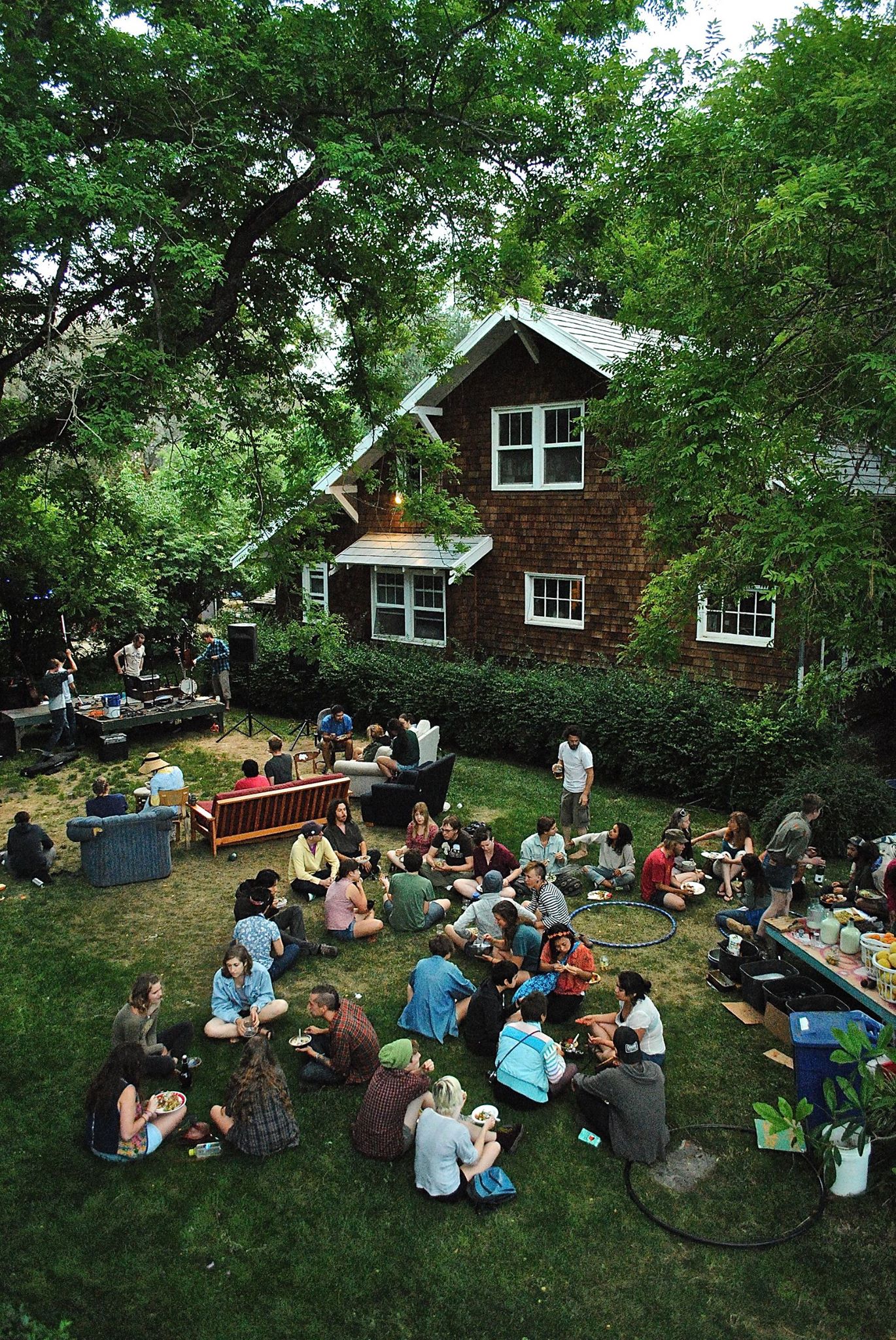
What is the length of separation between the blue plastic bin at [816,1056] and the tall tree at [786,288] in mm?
3227

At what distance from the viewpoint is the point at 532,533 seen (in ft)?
63.1

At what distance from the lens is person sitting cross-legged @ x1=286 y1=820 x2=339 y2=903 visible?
10.8 meters

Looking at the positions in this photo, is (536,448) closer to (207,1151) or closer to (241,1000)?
(241,1000)

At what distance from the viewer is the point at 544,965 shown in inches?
325

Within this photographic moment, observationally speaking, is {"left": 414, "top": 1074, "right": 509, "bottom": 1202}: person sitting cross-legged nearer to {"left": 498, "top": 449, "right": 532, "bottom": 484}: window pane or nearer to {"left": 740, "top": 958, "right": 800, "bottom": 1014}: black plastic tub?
{"left": 740, "top": 958, "right": 800, "bottom": 1014}: black plastic tub

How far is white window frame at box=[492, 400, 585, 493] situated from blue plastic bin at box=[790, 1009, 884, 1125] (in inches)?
518

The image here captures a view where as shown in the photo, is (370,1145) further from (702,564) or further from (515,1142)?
(702,564)

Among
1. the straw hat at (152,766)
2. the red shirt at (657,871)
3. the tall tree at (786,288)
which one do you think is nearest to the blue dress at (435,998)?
the red shirt at (657,871)

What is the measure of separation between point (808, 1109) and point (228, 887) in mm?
7314

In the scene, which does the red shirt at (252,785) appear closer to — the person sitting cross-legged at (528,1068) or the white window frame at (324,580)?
the person sitting cross-legged at (528,1068)

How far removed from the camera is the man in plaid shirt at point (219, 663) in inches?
767

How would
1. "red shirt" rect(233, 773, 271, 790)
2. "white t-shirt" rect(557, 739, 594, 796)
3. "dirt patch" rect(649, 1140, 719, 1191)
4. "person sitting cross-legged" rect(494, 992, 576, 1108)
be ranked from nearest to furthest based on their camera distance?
"dirt patch" rect(649, 1140, 719, 1191), "person sitting cross-legged" rect(494, 992, 576, 1108), "white t-shirt" rect(557, 739, 594, 796), "red shirt" rect(233, 773, 271, 790)

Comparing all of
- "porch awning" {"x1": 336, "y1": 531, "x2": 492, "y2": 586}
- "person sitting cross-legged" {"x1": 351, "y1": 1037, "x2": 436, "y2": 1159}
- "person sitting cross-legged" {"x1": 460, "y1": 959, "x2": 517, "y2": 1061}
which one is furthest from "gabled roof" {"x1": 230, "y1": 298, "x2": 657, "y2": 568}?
"person sitting cross-legged" {"x1": 351, "y1": 1037, "x2": 436, "y2": 1159}

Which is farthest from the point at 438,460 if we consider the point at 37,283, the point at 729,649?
the point at 729,649
